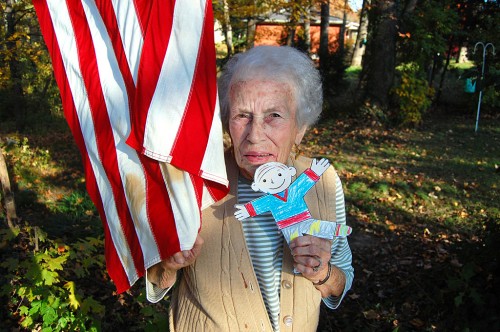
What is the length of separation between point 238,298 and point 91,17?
122 centimetres

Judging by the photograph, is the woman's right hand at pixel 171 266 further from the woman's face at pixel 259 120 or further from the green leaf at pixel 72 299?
the green leaf at pixel 72 299

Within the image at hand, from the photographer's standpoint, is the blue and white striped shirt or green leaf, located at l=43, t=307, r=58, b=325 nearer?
the blue and white striped shirt

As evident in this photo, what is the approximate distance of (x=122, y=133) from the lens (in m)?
1.69

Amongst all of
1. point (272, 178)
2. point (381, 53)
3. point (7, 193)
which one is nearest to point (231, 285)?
point (272, 178)

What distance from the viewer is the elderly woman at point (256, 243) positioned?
1.62m

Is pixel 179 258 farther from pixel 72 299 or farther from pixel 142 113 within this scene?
pixel 72 299

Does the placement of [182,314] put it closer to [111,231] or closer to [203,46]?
[111,231]

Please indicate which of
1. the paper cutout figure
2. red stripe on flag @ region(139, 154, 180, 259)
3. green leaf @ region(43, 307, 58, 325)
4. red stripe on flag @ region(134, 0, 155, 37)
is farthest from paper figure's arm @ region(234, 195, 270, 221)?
green leaf @ region(43, 307, 58, 325)

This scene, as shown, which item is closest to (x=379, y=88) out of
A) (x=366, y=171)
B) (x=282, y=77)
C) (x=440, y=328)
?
(x=366, y=171)

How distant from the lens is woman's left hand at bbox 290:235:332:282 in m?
1.56

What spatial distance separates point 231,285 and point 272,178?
443 mm

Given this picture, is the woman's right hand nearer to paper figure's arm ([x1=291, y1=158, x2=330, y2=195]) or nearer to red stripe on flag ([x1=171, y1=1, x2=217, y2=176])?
red stripe on flag ([x1=171, y1=1, x2=217, y2=176])

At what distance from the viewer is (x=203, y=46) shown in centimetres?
158

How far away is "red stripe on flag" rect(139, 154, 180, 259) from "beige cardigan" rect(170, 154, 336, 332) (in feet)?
0.49
